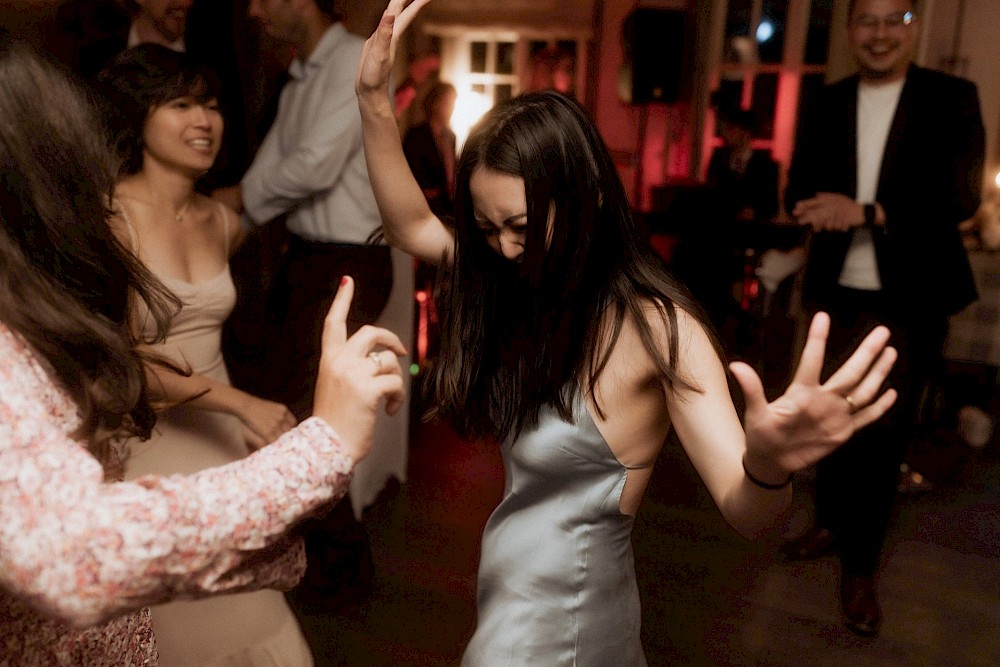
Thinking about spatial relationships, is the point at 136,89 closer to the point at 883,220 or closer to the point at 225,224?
the point at 225,224

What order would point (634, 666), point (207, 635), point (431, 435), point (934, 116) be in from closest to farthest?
point (634, 666)
point (207, 635)
point (934, 116)
point (431, 435)

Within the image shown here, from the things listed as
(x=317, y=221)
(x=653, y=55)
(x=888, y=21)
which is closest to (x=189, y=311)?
(x=317, y=221)

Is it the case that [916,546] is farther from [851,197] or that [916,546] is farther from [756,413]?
[756,413]

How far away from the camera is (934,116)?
7.59 ft

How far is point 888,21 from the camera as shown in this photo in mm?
2258

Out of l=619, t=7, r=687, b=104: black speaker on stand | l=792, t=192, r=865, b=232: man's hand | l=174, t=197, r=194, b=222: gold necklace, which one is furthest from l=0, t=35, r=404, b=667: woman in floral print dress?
l=619, t=7, r=687, b=104: black speaker on stand

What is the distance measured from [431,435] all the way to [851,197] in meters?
2.23

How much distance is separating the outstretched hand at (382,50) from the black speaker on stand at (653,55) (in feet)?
19.9

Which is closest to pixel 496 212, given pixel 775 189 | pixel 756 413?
pixel 756 413

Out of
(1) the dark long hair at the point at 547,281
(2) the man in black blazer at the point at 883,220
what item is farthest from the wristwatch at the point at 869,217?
(1) the dark long hair at the point at 547,281

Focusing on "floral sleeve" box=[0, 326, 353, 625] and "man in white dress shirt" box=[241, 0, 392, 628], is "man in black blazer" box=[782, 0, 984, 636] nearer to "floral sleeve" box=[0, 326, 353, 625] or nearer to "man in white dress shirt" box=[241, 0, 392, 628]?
"man in white dress shirt" box=[241, 0, 392, 628]

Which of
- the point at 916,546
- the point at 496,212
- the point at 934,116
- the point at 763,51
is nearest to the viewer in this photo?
the point at 496,212

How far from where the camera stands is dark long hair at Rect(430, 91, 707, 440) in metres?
1.16

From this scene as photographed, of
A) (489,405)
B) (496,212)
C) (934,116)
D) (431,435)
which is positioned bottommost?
(431,435)
